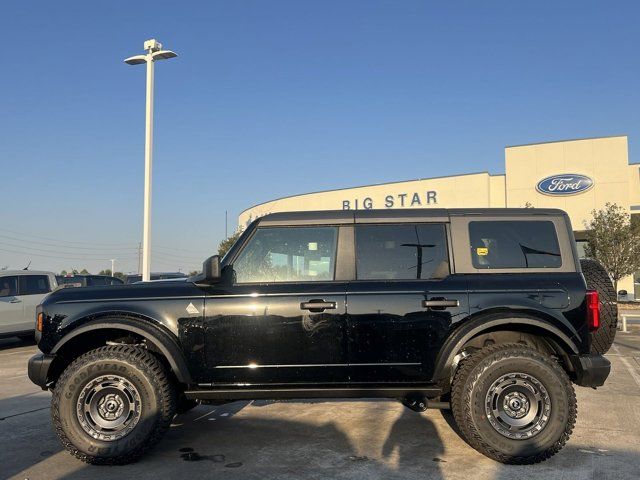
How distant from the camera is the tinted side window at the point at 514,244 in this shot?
4.52 meters

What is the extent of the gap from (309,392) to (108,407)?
168 cm

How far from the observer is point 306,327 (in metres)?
4.28

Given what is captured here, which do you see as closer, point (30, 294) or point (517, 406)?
point (517, 406)

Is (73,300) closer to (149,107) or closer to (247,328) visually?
(247,328)

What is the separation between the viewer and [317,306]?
14.0ft

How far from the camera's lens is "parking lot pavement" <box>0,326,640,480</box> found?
397 cm

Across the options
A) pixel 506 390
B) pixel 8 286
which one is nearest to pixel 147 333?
pixel 506 390

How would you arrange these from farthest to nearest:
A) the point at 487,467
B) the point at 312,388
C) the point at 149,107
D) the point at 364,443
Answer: the point at 149,107 → the point at 364,443 → the point at 312,388 → the point at 487,467

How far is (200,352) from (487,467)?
2.46m

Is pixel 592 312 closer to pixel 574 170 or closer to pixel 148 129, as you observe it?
pixel 148 129

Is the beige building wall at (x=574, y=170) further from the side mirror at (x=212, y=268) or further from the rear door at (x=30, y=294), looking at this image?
the side mirror at (x=212, y=268)

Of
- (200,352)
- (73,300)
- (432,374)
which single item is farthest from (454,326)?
(73,300)

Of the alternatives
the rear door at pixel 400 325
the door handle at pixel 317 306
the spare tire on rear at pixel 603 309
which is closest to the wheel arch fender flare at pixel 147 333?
the door handle at pixel 317 306

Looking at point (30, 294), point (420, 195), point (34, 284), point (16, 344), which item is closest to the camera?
point (30, 294)
